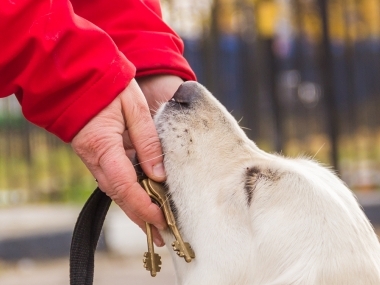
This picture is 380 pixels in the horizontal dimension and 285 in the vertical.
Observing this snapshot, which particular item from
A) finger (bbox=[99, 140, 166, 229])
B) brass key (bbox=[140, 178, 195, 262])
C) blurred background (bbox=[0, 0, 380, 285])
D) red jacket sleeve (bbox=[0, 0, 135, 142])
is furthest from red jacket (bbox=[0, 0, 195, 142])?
blurred background (bbox=[0, 0, 380, 285])

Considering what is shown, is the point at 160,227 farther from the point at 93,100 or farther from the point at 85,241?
the point at 93,100

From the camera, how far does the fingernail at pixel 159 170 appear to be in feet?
9.59

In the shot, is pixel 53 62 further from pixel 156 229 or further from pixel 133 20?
pixel 156 229

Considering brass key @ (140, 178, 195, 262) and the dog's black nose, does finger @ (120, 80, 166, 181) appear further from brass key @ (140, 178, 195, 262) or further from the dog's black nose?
the dog's black nose

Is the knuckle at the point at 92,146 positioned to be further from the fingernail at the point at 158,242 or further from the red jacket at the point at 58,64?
the fingernail at the point at 158,242

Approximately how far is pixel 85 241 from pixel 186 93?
0.72m

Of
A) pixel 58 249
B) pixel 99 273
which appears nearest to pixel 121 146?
pixel 99 273

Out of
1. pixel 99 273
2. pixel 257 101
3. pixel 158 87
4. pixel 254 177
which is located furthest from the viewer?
pixel 257 101

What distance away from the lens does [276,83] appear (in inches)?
342

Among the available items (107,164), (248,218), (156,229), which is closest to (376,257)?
(248,218)

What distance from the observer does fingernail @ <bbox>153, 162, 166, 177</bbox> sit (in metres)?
2.92

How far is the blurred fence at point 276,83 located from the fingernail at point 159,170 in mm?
5413

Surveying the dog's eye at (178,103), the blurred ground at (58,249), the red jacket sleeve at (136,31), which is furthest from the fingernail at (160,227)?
the blurred ground at (58,249)

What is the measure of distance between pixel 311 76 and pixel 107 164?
6.74 metres
